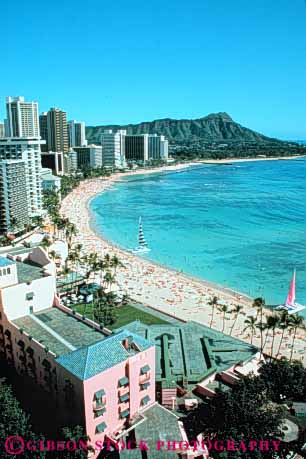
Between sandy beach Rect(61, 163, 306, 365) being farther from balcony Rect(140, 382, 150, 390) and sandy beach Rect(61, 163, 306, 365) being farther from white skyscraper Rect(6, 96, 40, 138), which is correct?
white skyscraper Rect(6, 96, 40, 138)

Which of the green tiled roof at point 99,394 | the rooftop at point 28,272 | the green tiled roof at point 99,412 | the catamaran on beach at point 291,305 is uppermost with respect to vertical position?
the rooftop at point 28,272

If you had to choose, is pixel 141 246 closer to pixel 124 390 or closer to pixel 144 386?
pixel 144 386

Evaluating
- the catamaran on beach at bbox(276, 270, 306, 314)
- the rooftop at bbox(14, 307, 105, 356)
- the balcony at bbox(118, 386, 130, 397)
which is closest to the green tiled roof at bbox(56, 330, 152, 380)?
the balcony at bbox(118, 386, 130, 397)

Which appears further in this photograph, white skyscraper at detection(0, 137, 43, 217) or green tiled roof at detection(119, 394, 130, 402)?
white skyscraper at detection(0, 137, 43, 217)

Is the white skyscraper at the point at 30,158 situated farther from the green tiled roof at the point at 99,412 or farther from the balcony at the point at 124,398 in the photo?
the green tiled roof at the point at 99,412

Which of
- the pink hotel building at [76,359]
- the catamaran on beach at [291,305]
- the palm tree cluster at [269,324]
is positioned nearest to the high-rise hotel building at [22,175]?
the palm tree cluster at [269,324]

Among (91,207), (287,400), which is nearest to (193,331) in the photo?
(287,400)

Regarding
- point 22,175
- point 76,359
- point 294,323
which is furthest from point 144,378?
point 22,175
